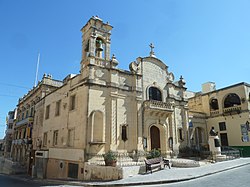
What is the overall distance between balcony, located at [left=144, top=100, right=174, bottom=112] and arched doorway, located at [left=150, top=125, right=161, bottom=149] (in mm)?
2122

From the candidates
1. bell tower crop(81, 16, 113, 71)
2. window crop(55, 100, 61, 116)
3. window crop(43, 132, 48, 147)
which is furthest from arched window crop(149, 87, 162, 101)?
window crop(43, 132, 48, 147)

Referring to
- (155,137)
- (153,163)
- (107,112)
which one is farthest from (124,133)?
(155,137)

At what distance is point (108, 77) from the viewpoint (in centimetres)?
1738

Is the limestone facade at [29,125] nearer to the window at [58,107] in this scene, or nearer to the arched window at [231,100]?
the window at [58,107]

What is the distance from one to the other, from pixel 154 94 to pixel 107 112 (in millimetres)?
6138

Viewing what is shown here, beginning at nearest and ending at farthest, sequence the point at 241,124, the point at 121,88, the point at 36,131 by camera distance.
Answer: the point at 121,88, the point at 241,124, the point at 36,131

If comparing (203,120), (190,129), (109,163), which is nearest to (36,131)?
(109,163)

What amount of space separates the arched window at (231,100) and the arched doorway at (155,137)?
42.3 feet

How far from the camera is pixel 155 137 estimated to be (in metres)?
19.5

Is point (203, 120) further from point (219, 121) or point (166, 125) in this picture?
point (166, 125)

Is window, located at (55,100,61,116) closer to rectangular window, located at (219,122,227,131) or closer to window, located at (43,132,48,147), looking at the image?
window, located at (43,132,48,147)

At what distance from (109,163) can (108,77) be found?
7383 mm

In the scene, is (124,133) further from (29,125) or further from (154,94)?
(29,125)

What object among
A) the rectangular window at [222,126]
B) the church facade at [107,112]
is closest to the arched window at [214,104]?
the rectangular window at [222,126]
